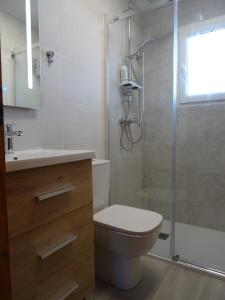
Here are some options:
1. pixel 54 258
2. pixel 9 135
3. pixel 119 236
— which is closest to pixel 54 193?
→ pixel 54 258

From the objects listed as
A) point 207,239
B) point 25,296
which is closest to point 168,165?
point 207,239

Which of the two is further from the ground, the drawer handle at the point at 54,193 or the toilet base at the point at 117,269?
the drawer handle at the point at 54,193

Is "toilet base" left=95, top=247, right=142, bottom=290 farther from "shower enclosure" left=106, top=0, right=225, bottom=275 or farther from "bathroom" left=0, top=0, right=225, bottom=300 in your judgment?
"shower enclosure" left=106, top=0, right=225, bottom=275

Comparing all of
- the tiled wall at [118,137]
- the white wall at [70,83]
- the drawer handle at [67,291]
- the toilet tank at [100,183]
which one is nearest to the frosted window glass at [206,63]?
the tiled wall at [118,137]

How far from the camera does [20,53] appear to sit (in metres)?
1.21

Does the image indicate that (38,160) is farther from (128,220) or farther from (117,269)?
(117,269)

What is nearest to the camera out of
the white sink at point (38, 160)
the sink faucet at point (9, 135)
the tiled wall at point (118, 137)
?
the white sink at point (38, 160)

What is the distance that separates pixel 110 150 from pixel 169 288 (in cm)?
114

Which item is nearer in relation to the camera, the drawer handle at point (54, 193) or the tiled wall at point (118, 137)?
the drawer handle at point (54, 193)

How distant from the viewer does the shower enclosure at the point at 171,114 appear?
2004 mm

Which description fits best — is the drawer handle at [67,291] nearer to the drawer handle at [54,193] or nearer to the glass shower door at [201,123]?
the drawer handle at [54,193]

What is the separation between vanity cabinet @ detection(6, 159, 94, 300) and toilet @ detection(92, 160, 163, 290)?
179 mm

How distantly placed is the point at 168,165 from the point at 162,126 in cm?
41

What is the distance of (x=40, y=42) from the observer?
1.31m
